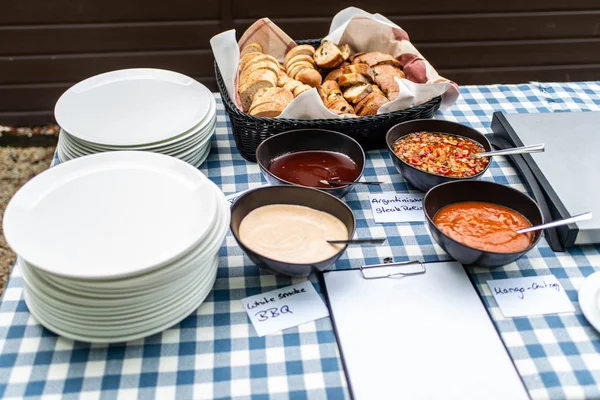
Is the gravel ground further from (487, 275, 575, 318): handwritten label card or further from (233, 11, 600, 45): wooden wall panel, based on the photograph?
(487, 275, 575, 318): handwritten label card

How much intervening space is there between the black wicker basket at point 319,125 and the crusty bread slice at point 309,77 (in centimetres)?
20

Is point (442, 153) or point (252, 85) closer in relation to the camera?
point (442, 153)

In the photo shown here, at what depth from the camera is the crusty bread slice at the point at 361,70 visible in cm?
155

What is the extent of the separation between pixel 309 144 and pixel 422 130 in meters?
0.30

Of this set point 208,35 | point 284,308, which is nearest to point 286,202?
point 284,308

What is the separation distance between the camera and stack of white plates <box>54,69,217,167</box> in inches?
51.1

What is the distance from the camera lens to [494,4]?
2.84 metres

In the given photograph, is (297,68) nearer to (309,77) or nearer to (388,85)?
(309,77)

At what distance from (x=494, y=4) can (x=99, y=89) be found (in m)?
2.13

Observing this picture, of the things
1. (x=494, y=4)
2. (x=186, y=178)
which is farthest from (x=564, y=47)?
(x=186, y=178)

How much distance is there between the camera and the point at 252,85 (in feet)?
4.78

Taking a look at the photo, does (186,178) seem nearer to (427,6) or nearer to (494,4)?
(427,6)

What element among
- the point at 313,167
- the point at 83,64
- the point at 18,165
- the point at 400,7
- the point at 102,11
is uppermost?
the point at 313,167

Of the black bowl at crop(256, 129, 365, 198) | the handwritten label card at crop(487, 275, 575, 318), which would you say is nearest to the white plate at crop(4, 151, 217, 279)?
the black bowl at crop(256, 129, 365, 198)
